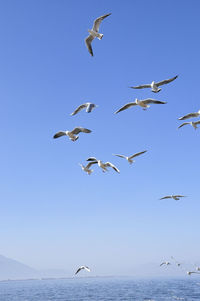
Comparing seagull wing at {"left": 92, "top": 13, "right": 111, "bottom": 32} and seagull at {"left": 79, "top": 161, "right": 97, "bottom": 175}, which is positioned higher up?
seagull wing at {"left": 92, "top": 13, "right": 111, "bottom": 32}

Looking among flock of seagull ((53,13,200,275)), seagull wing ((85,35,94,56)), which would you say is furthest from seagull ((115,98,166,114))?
seagull wing ((85,35,94,56))

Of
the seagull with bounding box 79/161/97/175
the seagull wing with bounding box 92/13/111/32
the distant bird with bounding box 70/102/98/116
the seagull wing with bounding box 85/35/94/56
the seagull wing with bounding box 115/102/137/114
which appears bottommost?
A: the seagull with bounding box 79/161/97/175

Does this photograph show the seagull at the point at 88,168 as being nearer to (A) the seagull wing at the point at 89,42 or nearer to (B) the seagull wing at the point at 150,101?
(B) the seagull wing at the point at 150,101

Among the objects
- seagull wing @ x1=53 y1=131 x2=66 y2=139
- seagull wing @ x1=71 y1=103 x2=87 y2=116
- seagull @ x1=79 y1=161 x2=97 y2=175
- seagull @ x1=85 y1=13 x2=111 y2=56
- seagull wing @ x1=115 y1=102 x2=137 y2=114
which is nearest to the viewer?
seagull @ x1=85 y1=13 x2=111 y2=56

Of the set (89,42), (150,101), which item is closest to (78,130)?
(150,101)

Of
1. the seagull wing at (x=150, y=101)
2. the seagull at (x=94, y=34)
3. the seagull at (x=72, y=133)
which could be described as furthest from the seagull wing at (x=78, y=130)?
the seagull at (x=94, y=34)

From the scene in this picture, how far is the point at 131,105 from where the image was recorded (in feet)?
73.7

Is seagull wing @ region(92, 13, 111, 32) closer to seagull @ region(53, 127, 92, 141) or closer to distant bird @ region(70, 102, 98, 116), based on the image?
distant bird @ region(70, 102, 98, 116)

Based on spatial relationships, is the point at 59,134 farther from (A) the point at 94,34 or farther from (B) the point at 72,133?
(A) the point at 94,34

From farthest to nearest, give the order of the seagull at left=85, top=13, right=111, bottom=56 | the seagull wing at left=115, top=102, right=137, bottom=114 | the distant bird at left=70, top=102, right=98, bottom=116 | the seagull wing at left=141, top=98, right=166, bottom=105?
1. the seagull wing at left=115, top=102, right=137, bottom=114
2. the seagull wing at left=141, top=98, right=166, bottom=105
3. the distant bird at left=70, top=102, right=98, bottom=116
4. the seagull at left=85, top=13, right=111, bottom=56

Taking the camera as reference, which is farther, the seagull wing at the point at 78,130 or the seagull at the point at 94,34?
the seagull wing at the point at 78,130

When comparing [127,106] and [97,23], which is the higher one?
[97,23]

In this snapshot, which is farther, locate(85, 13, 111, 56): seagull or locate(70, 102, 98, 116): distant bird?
locate(70, 102, 98, 116): distant bird

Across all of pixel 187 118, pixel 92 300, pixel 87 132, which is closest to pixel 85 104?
pixel 87 132
